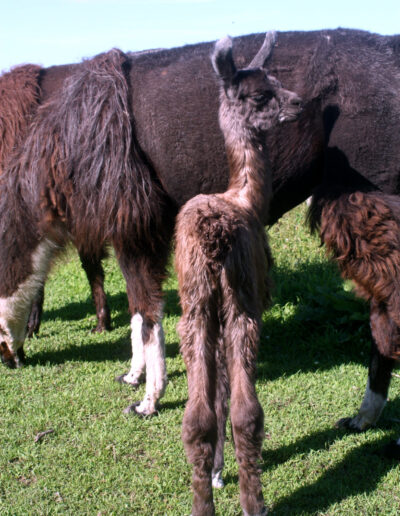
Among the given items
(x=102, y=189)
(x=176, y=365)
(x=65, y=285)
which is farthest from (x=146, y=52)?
(x=65, y=285)

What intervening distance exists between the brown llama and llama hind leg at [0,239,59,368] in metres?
2.07

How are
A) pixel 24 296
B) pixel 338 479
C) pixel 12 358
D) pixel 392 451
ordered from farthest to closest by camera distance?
→ pixel 12 358 < pixel 24 296 < pixel 392 451 < pixel 338 479

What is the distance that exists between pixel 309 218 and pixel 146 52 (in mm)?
1758

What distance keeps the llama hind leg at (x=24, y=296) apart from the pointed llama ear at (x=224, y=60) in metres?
2.18

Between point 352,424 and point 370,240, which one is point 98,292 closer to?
point 352,424

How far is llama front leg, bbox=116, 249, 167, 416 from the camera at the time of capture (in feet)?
14.6

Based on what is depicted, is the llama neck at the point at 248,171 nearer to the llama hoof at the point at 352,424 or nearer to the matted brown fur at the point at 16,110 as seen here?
the llama hoof at the point at 352,424

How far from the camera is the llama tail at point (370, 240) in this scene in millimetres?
3627

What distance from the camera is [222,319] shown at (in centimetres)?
305

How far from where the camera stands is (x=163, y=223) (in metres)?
4.43

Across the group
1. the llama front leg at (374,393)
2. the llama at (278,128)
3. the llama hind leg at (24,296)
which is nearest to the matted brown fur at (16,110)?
the llama at (278,128)

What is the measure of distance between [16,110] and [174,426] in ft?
8.81

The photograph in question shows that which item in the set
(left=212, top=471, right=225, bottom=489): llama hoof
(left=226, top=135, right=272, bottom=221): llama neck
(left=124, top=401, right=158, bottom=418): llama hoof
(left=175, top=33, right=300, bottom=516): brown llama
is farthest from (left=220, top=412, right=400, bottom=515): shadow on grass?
(left=226, top=135, right=272, bottom=221): llama neck

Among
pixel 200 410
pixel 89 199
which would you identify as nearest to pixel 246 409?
pixel 200 410
